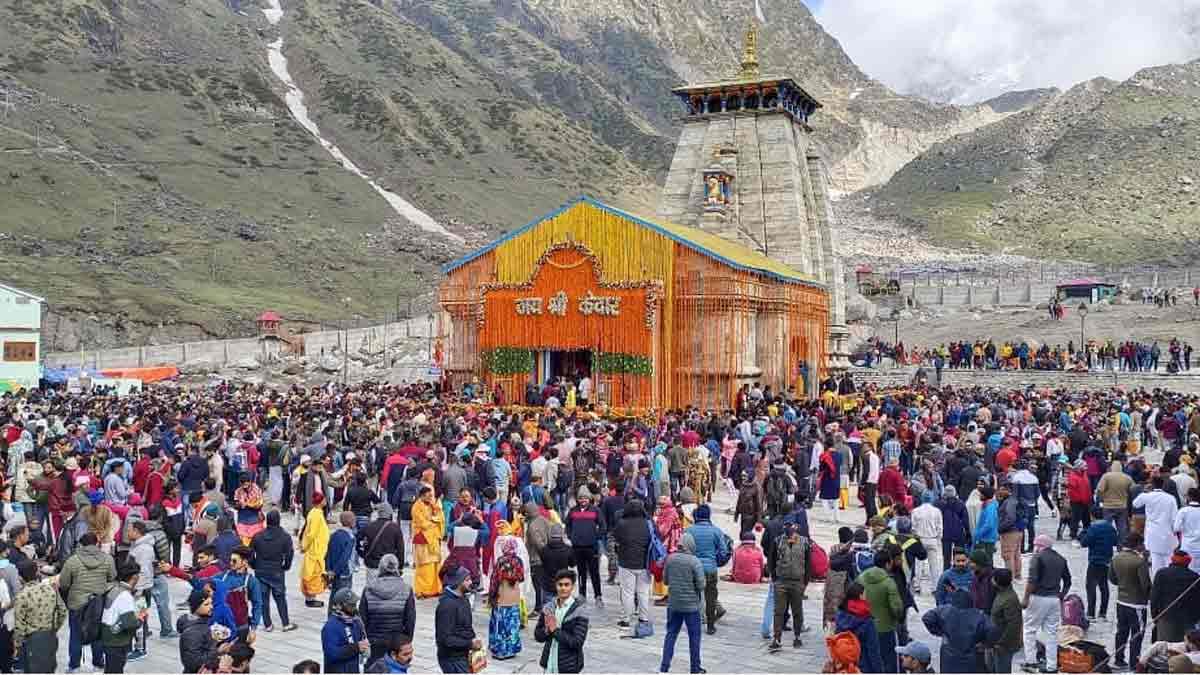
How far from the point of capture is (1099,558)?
11.6 metres

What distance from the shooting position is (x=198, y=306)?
62.5 m

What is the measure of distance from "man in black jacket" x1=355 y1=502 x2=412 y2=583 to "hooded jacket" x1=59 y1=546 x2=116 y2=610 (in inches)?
103

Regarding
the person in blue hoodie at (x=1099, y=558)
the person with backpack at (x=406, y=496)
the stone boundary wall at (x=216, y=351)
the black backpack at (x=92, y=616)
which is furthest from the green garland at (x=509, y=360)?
the black backpack at (x=92, y=616)

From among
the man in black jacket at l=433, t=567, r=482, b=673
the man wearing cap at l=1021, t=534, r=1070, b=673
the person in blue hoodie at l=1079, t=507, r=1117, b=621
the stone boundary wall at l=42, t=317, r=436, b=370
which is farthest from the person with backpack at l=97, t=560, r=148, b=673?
the stone boundary wall at l=42, t=317, r=436, b=370

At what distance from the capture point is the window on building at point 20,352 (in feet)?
128

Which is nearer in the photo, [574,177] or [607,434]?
[607,434]

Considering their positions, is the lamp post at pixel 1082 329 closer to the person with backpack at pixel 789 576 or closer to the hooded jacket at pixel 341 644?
the person with backpack at pixel 789 576

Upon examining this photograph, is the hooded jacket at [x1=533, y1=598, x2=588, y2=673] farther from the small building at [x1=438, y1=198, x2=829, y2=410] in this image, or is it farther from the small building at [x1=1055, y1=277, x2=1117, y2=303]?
the small building at [x1=1055, y1=277, x2=1117, y2=303]

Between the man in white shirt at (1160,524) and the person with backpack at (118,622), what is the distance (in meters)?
10.7

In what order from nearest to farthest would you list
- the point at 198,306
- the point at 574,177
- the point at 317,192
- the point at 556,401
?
the point at 556,401, the point at 198,306, the point at 317,192, the point at 574,177

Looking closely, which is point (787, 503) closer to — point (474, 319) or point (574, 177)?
point (474, 319)

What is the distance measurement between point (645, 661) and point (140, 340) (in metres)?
52.9

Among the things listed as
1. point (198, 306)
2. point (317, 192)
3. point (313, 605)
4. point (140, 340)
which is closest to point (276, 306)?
point (198, 306)

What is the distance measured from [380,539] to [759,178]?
33575 mm
